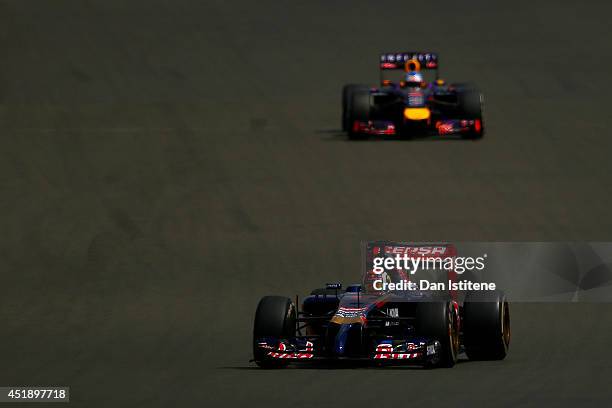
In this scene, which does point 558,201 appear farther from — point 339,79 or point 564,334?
point 339,79

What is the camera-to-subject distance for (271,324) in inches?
750

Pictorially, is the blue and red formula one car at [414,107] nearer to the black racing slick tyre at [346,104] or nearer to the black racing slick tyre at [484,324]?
the black racing slick tyre at [346,104]

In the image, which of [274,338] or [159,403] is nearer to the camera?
[159,403]

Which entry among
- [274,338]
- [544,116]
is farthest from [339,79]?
[274,338]

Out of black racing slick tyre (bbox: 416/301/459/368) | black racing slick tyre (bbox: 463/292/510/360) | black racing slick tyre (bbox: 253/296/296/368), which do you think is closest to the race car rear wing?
black racing slick tyre (bbox: 463/292/510/360)

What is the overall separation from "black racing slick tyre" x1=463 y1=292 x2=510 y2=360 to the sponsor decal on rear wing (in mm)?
16179

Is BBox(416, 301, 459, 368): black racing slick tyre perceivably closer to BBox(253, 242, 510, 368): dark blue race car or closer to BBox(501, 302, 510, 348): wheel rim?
BBox(253, 242, 510, 368): dark blue race car

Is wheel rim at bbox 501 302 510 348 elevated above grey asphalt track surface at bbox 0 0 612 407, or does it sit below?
below

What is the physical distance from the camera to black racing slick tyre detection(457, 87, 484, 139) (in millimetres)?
34906

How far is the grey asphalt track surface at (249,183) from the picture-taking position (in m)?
18.8

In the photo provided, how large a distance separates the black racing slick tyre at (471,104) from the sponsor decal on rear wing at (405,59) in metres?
1.23

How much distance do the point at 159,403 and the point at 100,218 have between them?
1493 cm

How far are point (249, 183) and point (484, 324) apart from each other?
12.9 meters

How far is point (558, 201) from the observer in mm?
31141
